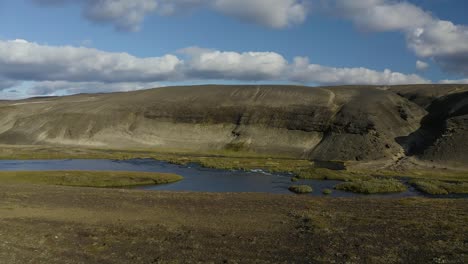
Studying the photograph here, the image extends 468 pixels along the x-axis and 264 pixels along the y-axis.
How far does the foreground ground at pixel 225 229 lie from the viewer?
2003cm

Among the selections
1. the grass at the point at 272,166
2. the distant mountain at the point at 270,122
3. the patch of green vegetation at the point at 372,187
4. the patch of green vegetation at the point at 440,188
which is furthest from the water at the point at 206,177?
the distant mountain at the point at 270,122

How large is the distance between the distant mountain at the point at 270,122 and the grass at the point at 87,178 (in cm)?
4735

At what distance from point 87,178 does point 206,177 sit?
1483cm

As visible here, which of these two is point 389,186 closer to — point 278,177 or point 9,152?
point 278,177

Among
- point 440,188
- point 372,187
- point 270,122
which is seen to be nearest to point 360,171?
point 440,188

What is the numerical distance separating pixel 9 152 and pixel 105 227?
253ft

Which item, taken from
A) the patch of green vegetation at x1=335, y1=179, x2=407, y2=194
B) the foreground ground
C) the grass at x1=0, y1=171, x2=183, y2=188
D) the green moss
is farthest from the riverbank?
the grass at x1=0, y1=171, x2=183, y2=188

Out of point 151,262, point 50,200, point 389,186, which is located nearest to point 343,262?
point 151,262

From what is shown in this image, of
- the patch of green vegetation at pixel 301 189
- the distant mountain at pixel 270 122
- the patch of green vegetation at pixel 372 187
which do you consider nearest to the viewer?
the patch of green vegetation at pixel 301 189

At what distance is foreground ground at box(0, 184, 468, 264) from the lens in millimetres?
20031

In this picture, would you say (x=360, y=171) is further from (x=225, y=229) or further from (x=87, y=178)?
(x=225, y=229)

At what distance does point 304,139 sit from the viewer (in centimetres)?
10712

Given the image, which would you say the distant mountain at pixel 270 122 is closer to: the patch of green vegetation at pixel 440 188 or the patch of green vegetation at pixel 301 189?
the patch of green vegetation at pixel 440 188

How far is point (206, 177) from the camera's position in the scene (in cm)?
5950
